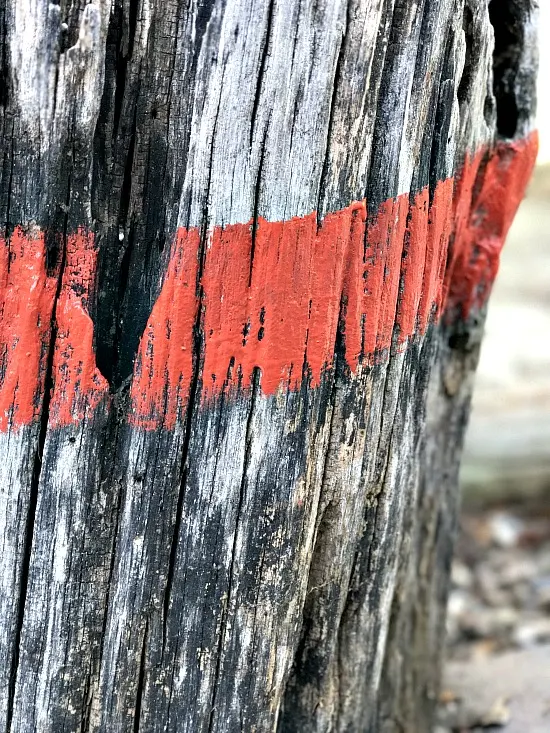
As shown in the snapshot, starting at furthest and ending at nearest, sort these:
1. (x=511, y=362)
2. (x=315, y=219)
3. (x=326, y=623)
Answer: (x=511, y=362) < (x=326, y=623) < (x=315, y=219)

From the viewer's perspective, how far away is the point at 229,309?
1394 millimetres

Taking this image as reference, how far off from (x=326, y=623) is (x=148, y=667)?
402 mm

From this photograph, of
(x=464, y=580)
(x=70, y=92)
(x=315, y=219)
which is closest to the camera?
(x=70, y=92)

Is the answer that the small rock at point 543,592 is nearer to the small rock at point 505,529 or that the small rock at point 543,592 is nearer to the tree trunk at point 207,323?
the small rock at point 505,529

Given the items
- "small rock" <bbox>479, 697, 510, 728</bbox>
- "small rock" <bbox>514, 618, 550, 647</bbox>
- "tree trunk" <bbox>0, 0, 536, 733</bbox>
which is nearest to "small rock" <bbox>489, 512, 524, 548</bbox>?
"small rock" <bbox>514, 618, 550, 647</bbox>

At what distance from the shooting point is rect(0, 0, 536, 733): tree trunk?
1.31m

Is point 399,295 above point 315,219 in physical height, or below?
below

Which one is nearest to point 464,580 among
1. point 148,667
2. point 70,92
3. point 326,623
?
point 326,623

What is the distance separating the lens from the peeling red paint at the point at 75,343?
1.37 meters

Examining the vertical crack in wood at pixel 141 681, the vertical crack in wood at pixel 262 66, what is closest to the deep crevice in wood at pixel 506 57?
the vertical crack in wood at pixel 262 66

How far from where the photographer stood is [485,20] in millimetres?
1570

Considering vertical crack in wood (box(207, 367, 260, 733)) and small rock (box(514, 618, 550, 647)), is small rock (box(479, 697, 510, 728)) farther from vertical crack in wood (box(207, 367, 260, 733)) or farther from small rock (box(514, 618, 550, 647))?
vertical crack in wood (box(207, 367, 260, 733))

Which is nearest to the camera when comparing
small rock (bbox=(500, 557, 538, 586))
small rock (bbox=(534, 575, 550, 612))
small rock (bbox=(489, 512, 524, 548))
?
small rock (bbox=(534, 575, 550, 612))

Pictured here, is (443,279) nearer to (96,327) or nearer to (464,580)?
(96,327)
